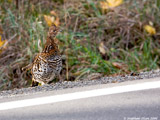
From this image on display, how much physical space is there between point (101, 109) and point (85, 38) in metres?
4.36

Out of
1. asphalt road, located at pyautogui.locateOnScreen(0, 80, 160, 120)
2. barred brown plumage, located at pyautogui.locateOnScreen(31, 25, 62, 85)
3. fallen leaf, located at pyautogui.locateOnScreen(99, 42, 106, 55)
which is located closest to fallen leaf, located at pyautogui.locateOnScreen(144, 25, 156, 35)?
fallen leaf, located at pyautogui.locateOnScreen(99, 42, 106, 55)

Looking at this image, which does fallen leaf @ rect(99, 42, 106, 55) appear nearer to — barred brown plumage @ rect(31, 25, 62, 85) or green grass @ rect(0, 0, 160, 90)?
green grass @ rect(0, 0, 160, 90)

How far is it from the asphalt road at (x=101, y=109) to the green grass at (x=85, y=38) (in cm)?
282

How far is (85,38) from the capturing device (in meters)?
7.54

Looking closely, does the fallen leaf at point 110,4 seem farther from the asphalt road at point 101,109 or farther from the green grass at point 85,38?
the asphalt road at point 101,109

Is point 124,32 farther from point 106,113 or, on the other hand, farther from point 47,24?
point 106,113

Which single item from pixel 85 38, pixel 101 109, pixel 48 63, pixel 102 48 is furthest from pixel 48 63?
pixel 85 38

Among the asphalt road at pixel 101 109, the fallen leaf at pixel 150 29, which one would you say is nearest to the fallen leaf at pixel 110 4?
the fallen leaf at pixel 150 29

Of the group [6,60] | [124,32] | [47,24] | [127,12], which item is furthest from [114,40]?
[6,60]

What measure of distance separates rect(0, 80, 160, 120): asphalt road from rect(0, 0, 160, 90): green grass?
9.24 feet

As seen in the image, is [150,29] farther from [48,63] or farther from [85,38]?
[48,63]

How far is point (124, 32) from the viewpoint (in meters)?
7.72

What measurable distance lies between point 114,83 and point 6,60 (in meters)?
3.44

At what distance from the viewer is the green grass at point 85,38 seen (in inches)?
270
